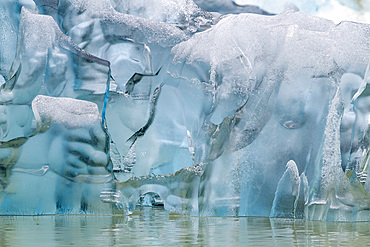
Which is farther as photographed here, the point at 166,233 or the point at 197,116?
the point at 197,116

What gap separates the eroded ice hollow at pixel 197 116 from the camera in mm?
5102

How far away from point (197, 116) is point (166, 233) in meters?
2.15

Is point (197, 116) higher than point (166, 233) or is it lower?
higher

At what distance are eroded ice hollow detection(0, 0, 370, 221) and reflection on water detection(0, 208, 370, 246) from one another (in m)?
0.68

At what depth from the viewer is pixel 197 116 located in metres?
5.47

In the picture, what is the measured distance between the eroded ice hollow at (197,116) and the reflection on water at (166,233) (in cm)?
68

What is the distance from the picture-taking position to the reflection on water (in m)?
2.95

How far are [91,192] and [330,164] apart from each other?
2.02m

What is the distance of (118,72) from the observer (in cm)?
583

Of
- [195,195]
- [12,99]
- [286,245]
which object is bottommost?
[286,245]

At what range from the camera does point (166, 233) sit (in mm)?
3445

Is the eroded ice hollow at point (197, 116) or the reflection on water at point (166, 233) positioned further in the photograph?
the eroded ice hollow at point (197, 116)

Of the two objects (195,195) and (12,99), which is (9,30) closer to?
(12,99)

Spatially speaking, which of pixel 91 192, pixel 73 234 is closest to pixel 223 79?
pixel 91 192
